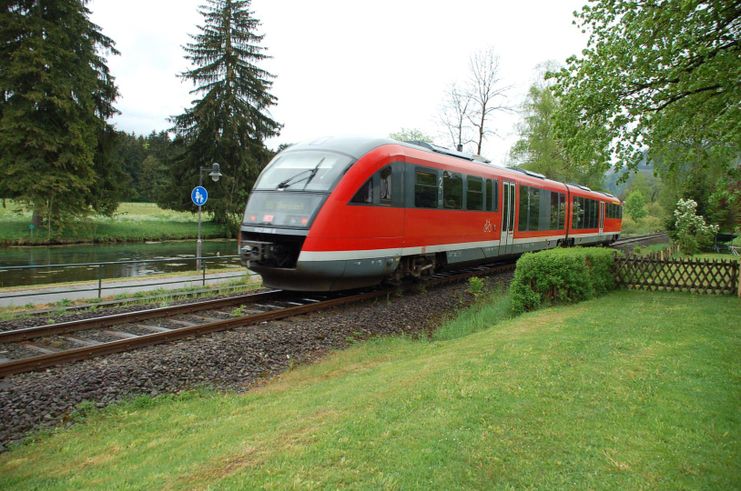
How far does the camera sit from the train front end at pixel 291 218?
30.9 ft

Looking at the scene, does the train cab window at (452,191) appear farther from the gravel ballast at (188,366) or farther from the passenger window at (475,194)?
the gravel ballast at (188,366)

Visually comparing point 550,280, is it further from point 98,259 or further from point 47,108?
point 47,108

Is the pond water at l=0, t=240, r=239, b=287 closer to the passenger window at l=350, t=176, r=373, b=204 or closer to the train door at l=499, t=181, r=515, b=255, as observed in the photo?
the passenger window at l=350, t=176, r=373, b=204

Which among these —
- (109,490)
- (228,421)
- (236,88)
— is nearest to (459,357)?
(228,421)

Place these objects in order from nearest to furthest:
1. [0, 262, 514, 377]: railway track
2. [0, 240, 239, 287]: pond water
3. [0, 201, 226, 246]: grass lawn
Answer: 1. [0, 262, 514, 377]: railway track
2. [0, 240, 239, 287]: pond water
3. [0, 201, 226, 246]: grass lawn

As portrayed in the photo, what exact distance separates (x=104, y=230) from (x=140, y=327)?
31.6m

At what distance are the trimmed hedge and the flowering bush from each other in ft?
65.8

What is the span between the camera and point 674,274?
41.1 ft

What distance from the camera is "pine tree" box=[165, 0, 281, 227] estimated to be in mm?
39500

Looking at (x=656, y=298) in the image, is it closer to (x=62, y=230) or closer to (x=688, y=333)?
(x=688, y=333)

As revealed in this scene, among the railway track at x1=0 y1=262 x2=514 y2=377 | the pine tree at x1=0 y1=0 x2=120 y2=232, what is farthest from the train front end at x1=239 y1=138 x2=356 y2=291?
the pine tree at x1=0 y1=0 x2=120 y2=232

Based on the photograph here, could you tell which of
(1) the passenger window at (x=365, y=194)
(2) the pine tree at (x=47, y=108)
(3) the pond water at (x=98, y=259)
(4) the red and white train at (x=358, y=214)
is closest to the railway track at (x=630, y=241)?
(4) the red and white train at (x=358, y=214)

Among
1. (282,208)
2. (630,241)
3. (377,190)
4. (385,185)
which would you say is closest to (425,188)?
(385,185)

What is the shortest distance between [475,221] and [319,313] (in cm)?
618
